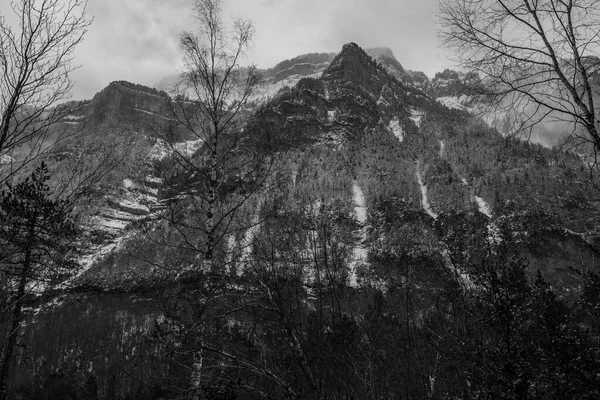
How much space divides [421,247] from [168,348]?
446ft

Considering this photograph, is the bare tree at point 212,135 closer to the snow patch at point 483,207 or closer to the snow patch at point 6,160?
the snow patch at point 6,160

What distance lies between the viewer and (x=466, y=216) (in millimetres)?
144750

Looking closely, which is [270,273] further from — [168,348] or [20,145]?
[20,145]

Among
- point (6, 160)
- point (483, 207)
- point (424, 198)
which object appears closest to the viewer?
point (6, 160)

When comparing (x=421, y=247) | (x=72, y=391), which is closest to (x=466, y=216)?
(x=421, y=247)

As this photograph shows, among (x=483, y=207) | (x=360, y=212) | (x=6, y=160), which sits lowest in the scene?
(x=6, y=160)

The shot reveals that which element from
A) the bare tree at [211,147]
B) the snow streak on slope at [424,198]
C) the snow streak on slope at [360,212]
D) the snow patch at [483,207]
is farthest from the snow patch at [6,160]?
the snow patch at [483,207]

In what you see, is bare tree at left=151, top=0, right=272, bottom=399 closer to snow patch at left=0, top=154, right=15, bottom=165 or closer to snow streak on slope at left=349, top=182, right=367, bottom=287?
snow patch at left=0, top=154, right=15, bottom=165

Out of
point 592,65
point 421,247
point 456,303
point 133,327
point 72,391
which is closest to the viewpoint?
point 592,65

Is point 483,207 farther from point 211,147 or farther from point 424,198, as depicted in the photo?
point 211,147

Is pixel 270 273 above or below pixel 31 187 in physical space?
below

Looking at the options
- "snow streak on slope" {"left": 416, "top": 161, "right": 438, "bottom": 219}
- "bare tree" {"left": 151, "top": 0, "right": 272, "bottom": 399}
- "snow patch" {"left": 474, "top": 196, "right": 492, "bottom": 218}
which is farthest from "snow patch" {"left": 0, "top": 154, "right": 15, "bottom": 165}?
"snow patch" {"left": 474, "top": 196, "right": 492, "bottom": 218}

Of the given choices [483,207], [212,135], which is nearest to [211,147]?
[212,135]

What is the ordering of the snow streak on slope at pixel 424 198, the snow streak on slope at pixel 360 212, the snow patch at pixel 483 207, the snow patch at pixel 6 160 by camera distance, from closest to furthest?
the snow patch at pixel 6 160, the snow streak on slope at pixel 360 212, the snow patch at pixel 483 207, the snow streak on slope at pixel 424 198
